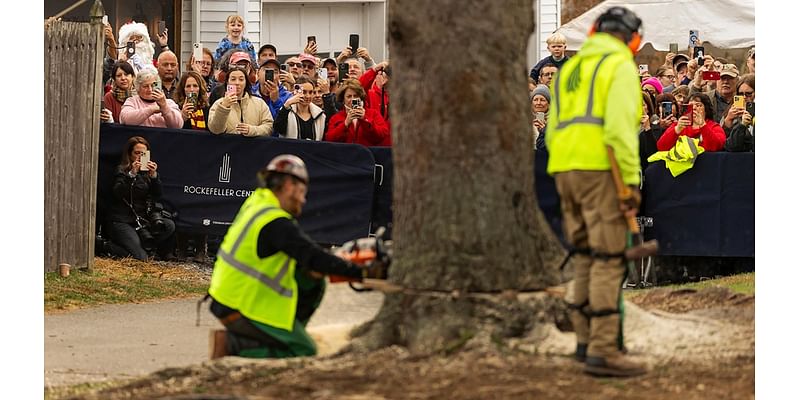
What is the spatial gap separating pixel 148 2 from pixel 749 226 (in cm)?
1119

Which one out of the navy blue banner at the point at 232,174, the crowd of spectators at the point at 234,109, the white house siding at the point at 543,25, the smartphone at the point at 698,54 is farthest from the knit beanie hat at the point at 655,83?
the white house siding at the point at 543,25

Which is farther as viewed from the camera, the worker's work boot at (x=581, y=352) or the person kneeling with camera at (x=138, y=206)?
the person kneeling with camera at (x=138, y=206)

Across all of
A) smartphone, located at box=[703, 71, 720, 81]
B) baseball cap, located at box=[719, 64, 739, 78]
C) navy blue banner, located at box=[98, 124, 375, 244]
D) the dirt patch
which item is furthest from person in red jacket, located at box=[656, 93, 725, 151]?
the dirt patch

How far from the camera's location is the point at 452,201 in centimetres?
861

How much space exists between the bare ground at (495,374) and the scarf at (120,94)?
648 cm

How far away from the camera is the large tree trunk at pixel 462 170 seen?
8562 millimetres

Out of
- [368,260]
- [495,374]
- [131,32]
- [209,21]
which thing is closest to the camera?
[495,374]

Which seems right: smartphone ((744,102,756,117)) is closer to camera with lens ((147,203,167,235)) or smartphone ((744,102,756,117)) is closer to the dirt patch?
the dirt patch

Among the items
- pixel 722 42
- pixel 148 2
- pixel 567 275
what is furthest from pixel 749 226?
pixel 148 2

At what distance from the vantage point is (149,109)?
48.4 feet

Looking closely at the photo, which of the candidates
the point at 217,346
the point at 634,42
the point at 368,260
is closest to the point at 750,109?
the point at 634,42

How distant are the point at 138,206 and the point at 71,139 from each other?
1.05 m

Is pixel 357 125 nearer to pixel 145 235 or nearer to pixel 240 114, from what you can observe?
pixel 240 114

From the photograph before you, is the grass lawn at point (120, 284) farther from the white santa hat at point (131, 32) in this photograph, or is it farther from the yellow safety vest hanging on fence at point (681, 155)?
the yellow safety vest hanging on fence at point (681, 155)
